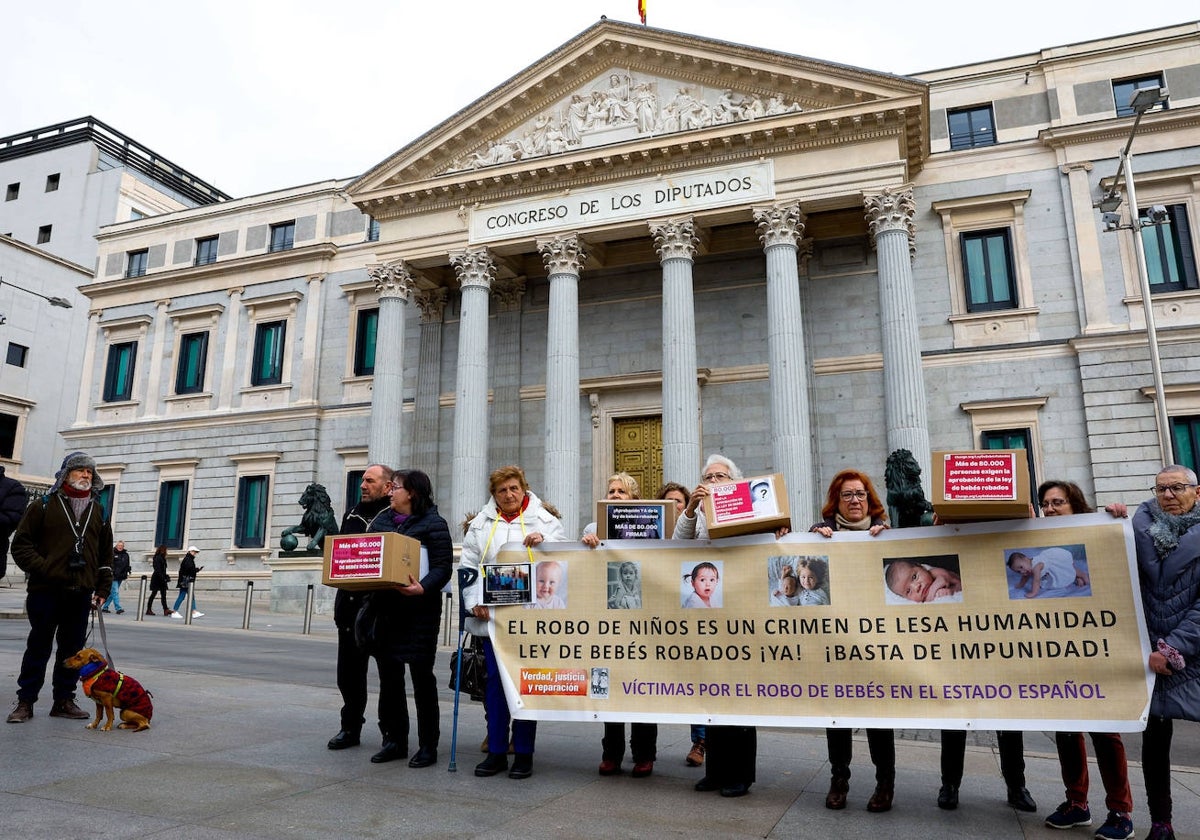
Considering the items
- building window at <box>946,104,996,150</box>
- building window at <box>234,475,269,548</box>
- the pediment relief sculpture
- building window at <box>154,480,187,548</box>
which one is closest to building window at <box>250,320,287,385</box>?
building window at <box>234,475,269,548</box>

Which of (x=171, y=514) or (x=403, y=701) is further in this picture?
(x=171, y=514)

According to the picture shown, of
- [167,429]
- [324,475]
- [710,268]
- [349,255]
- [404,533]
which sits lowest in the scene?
[404,533]

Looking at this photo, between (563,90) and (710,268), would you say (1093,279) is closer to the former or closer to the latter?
(710,268)

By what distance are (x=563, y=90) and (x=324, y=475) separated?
1517 cm

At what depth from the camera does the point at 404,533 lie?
614 cm

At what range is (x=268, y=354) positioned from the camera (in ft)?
104

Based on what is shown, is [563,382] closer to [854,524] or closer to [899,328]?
[899,328]

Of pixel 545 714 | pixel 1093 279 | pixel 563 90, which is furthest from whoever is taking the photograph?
pixel 563 90

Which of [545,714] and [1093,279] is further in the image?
[1093,279]

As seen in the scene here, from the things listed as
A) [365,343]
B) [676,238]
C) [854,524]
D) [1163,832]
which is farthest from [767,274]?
[1163,832]

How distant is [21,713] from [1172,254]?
1000 inches

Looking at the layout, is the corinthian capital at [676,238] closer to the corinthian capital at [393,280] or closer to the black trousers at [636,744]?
the corinthian capital at [393,280]

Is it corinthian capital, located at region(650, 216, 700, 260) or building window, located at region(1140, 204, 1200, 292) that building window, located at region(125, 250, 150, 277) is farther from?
building window, located at region(1140, 204, 1200, 292)

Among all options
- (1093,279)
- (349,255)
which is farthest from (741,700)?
(349,255)
